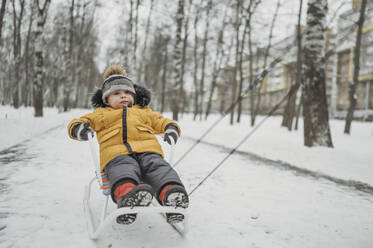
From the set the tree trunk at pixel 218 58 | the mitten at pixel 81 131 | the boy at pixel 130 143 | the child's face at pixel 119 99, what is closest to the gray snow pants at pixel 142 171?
the boy at pixel 130 143

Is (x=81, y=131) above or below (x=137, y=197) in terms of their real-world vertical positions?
above

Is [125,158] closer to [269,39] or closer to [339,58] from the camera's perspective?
[269,39]

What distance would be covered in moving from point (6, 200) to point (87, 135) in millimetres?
1199

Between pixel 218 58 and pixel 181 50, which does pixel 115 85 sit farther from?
pixel 218 58

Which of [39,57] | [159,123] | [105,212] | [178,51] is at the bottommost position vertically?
[105,212]

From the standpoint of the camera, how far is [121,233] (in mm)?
2033

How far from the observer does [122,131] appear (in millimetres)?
2277

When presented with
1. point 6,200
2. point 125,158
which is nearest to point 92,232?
point 125,158

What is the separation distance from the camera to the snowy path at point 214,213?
78.4 inches

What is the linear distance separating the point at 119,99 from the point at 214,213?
1475mm

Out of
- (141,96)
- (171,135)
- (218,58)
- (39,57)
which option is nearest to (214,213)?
(171,135)

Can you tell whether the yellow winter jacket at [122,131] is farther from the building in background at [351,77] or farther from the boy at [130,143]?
the building in background at [351,77]

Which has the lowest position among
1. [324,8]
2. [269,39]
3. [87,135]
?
[87,135]

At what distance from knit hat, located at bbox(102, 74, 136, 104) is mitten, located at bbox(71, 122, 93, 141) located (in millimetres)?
521
